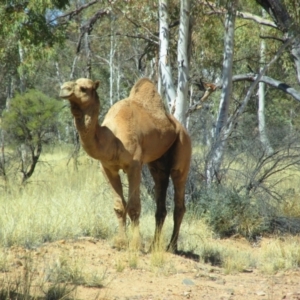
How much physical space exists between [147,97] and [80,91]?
173cm

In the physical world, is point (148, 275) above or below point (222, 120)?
below

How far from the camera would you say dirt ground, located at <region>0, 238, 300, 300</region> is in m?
7.01

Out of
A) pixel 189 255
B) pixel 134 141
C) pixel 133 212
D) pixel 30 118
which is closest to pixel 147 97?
pixel 134 141

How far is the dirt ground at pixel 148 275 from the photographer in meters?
7.01

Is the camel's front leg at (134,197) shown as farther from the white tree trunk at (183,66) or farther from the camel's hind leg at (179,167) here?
the white tree trunk at (183,66)

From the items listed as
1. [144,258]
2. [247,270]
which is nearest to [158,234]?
[144,258]

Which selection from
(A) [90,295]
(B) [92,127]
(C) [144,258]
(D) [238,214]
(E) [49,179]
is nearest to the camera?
(A) [90,295]

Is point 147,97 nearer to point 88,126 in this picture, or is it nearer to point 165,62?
point 88,126

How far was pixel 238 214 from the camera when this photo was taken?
39.1ft

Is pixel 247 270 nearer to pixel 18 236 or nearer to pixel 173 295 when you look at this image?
pixel 173 295

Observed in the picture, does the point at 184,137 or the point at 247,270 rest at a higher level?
the point at 184,137

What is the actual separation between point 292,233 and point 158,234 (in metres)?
3.94

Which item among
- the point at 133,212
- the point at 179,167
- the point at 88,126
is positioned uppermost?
the point at 88,126

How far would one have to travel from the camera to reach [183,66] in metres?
11.7
